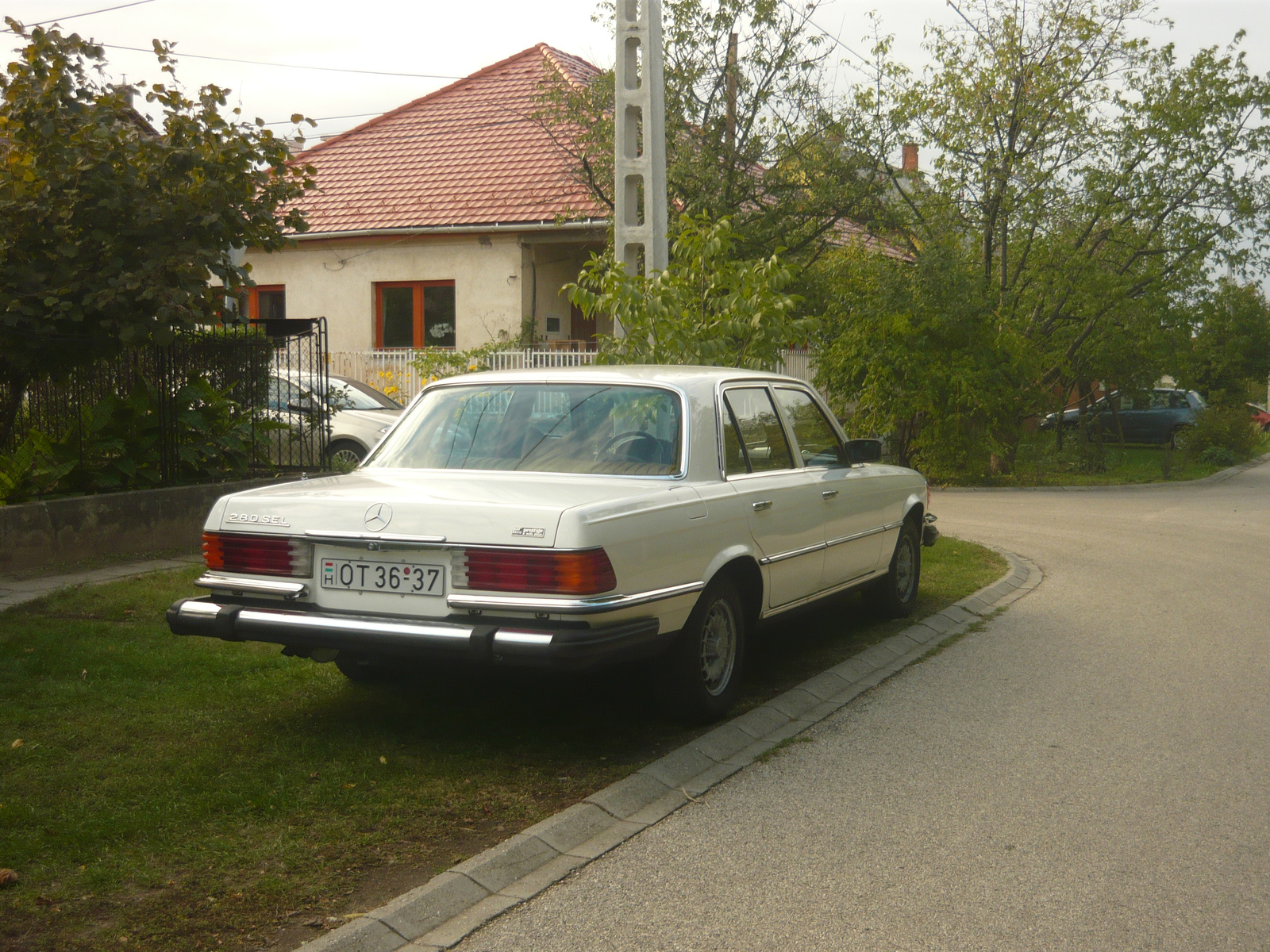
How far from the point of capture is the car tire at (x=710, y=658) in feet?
17.6

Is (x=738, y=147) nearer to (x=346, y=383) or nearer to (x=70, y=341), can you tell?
(x=346, y=383)

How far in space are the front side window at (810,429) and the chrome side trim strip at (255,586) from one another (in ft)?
9.94

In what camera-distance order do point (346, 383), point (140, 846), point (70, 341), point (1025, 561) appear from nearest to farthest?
point (140, 846) → point (70, 341) → point (1025, 561) → point (346, 383)

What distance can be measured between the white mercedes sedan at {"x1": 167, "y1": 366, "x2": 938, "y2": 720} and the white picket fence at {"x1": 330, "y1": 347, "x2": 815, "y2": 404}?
1424 cm

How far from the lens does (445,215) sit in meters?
24.2

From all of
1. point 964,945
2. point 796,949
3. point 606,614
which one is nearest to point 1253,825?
point 964,945

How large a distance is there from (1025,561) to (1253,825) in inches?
292

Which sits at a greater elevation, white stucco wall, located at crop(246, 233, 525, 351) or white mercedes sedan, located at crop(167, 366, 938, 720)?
white stucco wall, located at crop(246, 233, 525, 351)

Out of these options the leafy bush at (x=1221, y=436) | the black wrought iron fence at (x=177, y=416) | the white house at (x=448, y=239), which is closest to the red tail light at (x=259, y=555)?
the black wrought iron fence at (x=177, y=416)

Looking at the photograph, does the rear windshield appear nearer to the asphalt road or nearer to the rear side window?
the rear side window

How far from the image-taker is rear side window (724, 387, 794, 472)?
626cm

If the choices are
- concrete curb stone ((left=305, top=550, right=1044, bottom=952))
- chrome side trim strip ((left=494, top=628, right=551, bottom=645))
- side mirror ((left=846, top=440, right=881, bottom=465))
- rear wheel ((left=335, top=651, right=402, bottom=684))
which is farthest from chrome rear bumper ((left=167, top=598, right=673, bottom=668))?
side mirror ((left=846, top=440, right=881, bottom=465))

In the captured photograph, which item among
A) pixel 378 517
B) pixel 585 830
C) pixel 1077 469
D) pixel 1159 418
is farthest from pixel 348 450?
pixel 1159 418

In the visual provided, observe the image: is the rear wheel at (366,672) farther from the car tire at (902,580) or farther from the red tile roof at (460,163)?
the red tile roof at (460,163)
